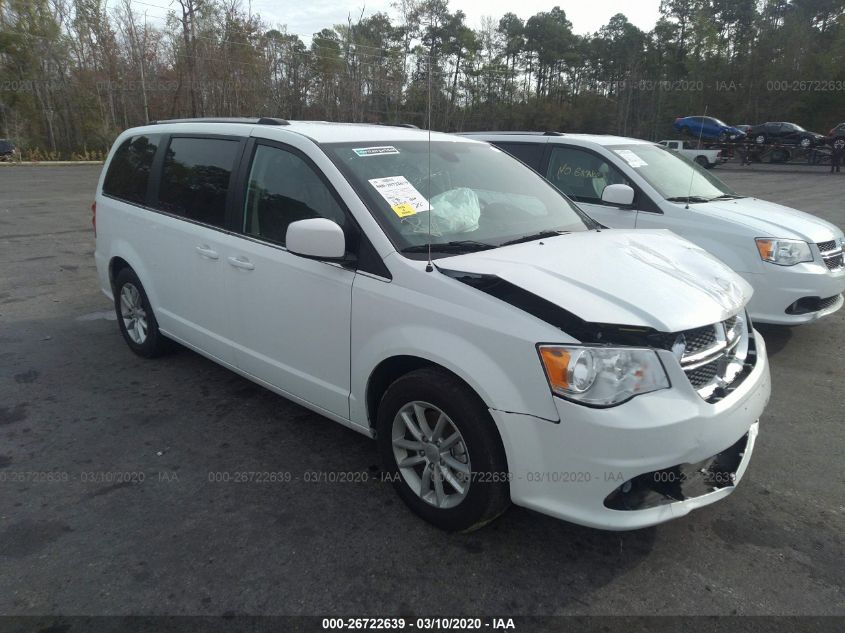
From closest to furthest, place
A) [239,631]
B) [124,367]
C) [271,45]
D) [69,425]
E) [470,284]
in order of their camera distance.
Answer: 1. [239,631]
2. [470,284]
3. [69,425]
4. [124,367]
5. [271,45]

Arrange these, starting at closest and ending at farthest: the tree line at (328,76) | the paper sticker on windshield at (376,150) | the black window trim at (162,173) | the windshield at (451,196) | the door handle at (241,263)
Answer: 1. the windshield at (451,196)
2. the paper sticker on windshield at (376,150)
3. the door handle at (241,263)
4. the black window trim at (162,173)
5. the tree line at (328,76)

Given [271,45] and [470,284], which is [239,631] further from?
[271,45]

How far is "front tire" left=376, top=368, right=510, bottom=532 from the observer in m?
2.51

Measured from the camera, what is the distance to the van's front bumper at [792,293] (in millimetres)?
5023

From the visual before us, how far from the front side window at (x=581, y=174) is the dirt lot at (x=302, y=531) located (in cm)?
253

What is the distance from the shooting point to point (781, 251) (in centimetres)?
507

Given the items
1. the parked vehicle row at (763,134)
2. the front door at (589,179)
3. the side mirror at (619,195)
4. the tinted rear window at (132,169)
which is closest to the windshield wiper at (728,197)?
the front door at (589,179)

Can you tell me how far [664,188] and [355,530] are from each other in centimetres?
456

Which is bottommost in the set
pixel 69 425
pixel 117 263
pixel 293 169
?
pixel 69 425

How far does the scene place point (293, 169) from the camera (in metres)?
3.40

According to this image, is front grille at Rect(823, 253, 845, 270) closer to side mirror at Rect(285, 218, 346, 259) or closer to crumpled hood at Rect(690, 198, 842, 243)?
crumpled hood at Rect(690, 198, 842, 243)

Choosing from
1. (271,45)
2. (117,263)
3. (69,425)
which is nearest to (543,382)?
(69,425)

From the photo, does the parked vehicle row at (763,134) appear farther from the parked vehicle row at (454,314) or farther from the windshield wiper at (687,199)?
the parked vehicle row at (454,314)

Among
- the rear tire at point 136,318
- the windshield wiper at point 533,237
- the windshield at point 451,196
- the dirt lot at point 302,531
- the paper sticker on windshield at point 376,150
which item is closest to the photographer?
the dirt lot at point 302,531
